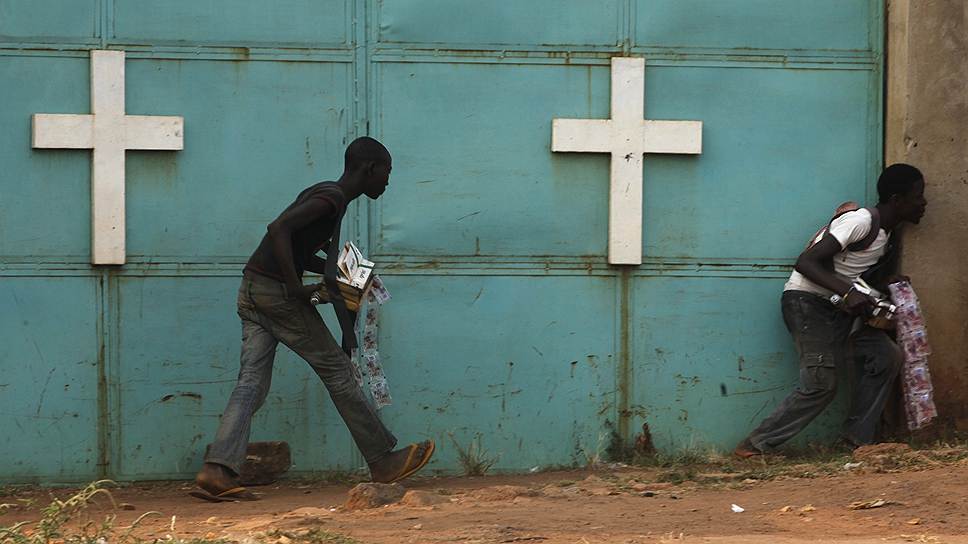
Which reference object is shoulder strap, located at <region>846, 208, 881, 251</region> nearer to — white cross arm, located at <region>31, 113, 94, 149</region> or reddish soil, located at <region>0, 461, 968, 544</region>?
reddish soil, located at <region>0, 461, 968, 544</region>

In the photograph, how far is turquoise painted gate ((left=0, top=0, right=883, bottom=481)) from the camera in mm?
7055

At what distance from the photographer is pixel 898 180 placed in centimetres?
713

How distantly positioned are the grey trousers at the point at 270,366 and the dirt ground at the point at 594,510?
0.96 ft

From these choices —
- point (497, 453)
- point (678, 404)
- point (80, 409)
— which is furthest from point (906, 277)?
point (80, 409)

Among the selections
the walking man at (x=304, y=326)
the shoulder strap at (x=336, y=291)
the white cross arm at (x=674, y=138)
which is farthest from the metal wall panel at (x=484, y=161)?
the shoulder strap at (x=336, y=291)

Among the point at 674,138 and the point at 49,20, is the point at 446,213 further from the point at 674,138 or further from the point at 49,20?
the point at 49,20

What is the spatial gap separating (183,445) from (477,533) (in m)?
2.33

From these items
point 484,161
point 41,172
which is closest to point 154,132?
point 41,172

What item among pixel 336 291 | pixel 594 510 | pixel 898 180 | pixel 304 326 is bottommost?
pixel 594 510

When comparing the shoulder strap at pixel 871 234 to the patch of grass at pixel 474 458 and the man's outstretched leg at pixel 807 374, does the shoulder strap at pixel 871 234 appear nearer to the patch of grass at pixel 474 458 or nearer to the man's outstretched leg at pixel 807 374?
the man's outstretched leg at pixel 807 374

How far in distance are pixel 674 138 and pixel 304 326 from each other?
216cm

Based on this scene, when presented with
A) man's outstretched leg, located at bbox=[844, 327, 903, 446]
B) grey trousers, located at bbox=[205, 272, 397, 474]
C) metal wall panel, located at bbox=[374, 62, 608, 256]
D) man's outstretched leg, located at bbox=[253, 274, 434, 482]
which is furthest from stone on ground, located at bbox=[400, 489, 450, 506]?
man's outstretched leg, located at bbox=[844, 327, 903, 446]

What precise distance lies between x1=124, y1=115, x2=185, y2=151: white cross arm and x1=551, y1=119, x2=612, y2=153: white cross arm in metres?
1.88

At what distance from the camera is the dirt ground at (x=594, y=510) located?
5.34m
